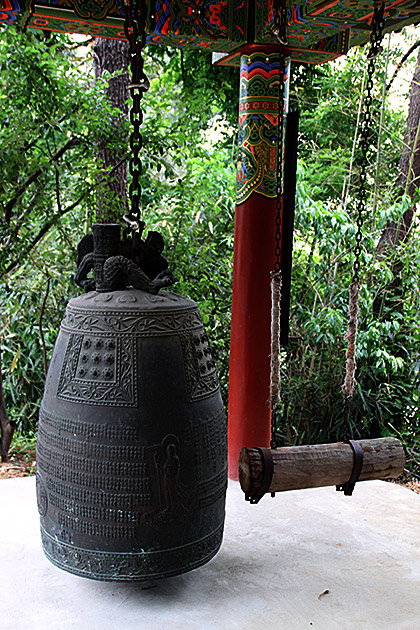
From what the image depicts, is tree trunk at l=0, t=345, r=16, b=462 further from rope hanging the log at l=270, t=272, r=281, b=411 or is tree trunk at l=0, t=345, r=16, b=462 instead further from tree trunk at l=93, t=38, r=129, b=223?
rope hanging the log at l=270, t=272, r=281, b=411

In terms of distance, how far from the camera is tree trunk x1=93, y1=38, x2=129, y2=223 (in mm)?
3760

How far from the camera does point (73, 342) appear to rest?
2.12 meters

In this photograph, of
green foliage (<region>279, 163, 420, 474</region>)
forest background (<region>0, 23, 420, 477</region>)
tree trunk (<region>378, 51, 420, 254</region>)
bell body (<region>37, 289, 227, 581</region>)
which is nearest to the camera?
bell body (<region>37, 289, 227, 581</region>)

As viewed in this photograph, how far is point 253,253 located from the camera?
3297 mm

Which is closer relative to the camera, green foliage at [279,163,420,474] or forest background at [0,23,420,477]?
forest background at [0,23,420,477]

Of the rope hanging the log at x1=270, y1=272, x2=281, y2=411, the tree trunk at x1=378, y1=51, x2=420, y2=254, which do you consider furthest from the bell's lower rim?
the tree trunk at x1=378, y1=51, x2=420, y2=254

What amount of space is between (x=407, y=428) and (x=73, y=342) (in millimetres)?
3165

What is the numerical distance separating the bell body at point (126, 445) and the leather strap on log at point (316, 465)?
7.1 inches

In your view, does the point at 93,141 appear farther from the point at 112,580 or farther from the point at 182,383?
the point at 112,580

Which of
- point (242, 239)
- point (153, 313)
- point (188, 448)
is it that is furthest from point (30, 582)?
point (242, 239)

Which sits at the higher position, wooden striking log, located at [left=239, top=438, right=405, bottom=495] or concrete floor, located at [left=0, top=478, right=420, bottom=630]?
wooden striking log, located at [left=239, top=438, right=405, bottom=495]

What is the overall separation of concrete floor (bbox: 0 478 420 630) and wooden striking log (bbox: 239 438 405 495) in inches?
19.4

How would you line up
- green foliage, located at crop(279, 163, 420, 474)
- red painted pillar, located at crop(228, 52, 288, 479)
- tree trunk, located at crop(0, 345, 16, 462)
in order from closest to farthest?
red painted pillar, located at crop(228, 52, 288, 479), tree trunk, located at crop(0, 345, 16, 462), green foliage, located at crop(279, 163, 420, 474)

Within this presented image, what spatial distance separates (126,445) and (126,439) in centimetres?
2
